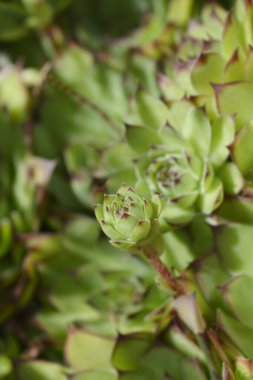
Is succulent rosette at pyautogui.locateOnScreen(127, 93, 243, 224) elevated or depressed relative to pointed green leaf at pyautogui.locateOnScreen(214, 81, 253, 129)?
depressed

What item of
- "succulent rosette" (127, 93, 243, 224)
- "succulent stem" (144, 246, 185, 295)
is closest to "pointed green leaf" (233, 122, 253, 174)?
"succulent rosette" (127, 93, 243, 224)

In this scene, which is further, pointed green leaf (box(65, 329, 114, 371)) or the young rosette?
pointed green leaf (box(65, 329, 114, 371))

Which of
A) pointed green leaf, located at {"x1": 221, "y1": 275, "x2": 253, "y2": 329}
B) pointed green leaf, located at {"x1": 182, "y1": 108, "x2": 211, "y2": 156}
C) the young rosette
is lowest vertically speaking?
pointed green leaf, located at {"x1": 221, "y1": 275, "x2": 253, "y2": 329}

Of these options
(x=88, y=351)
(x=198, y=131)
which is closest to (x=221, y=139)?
(x=198, y=131)

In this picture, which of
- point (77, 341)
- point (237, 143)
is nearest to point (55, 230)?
point (77, 341)

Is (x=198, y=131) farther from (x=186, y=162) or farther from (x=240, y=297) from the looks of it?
(x=240, y=297)

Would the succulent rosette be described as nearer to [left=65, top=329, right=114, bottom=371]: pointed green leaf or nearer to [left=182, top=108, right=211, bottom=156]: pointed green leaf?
[left=182, top=108, right=211, bottom=156]: pointed green leaf
